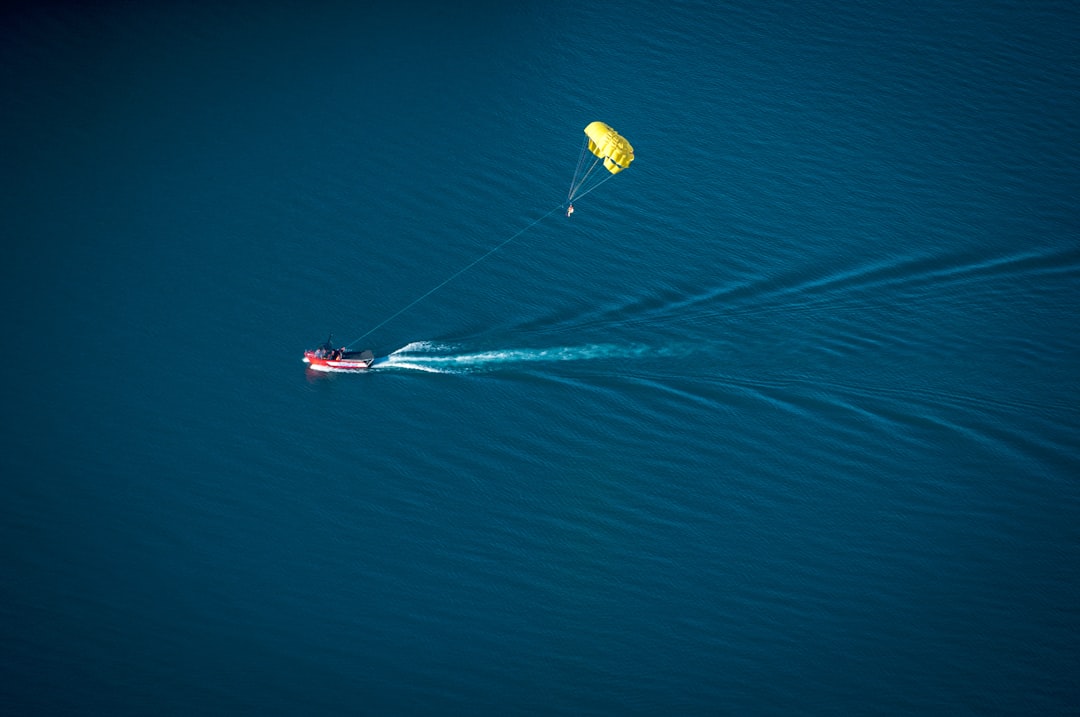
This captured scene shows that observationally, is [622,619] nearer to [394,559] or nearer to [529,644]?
[529,644]

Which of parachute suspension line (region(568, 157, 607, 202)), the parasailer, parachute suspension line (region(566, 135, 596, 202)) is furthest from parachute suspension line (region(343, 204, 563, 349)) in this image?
the parasailer

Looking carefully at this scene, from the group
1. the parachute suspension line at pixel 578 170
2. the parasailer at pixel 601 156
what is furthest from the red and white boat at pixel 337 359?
the parachute suspension line at pixel 578 170

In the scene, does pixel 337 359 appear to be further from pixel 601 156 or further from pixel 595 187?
pixel 595 187

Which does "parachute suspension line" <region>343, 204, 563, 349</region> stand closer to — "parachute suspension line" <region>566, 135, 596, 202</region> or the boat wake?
"parachute suspension line" <region>566, 135, 596, 202</region>

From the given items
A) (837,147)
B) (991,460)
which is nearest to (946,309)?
(991,460)

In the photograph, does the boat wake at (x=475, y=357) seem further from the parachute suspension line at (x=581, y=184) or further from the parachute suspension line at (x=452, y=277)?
the parachute suspension line at (x=581, y=184)

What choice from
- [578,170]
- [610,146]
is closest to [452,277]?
[610,146]
